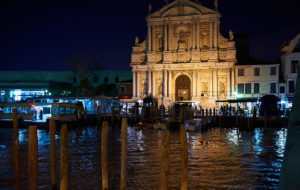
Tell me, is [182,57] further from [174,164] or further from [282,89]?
[174,164]

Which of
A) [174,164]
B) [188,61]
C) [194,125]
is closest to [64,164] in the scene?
[174,164]

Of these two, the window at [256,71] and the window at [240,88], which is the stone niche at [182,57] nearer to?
the window at [240,88]

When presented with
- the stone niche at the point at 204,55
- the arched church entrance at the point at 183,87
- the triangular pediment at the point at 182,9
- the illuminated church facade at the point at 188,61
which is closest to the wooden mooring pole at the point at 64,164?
the illuminated church facade at the point at 188,61

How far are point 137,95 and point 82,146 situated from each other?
28227 mm

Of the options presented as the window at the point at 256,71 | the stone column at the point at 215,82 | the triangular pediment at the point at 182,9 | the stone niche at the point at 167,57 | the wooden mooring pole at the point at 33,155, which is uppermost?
the triangular pediment at the point at 182,9

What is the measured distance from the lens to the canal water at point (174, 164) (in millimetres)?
11516

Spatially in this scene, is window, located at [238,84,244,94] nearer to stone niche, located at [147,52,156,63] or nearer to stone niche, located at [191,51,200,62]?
stone niche, located at [191,51,200,62]

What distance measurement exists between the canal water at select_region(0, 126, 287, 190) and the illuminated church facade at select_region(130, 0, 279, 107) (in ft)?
74.2

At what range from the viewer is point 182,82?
47.3 meters

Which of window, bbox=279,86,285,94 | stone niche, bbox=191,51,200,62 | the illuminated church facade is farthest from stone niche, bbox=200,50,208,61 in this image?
window, bbox=279,86,285,94

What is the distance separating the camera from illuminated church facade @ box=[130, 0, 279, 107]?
44312 millimetres

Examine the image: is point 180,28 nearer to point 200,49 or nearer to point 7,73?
point 200,49

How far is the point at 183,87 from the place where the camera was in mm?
47125

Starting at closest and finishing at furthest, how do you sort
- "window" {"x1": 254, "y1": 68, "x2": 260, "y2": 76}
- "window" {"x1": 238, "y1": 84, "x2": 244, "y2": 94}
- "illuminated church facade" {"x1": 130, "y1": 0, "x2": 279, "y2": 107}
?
"window" {"x1": 254, "y1": 68, "x2": 260, "y2": 76}, "window" {"x1": 238, "y1": 84, "x2": 244, "y2": 94}, "illuminated church facade" {"x1": 130, "y1": 0, "x2": 279, "y2": 107}
